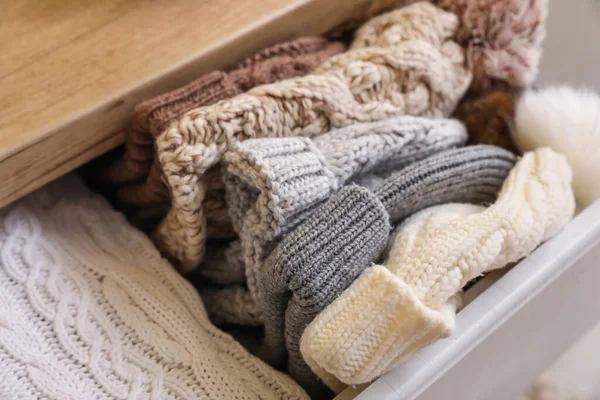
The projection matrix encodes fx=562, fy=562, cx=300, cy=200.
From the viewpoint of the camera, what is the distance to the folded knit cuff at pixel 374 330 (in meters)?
0.42

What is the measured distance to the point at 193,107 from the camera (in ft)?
1.72

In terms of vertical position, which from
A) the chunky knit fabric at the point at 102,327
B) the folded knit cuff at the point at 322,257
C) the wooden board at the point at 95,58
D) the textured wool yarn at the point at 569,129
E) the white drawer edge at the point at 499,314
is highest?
the wooden board at the point at 95,58

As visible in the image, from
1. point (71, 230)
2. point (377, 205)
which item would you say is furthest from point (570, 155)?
point (71, 230)

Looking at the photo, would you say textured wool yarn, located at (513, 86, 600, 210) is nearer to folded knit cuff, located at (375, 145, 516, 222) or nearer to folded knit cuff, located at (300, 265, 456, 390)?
folded knit cuff, located at (375, 145, 516, 222)

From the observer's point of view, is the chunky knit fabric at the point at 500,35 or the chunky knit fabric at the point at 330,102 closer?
the chunky knit fabric at the point at 330,102

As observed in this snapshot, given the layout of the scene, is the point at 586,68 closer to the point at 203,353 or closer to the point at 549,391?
the point at 549,391

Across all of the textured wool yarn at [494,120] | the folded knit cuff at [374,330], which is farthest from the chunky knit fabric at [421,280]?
the textured wool yarn at [494,120]

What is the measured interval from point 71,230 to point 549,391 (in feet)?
2.73

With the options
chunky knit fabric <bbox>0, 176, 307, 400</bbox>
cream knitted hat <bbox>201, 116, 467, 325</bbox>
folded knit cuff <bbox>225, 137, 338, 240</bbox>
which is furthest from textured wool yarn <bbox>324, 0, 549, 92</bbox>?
chunky knit fabric <bbox>0, 176, 307, 400</bbox>

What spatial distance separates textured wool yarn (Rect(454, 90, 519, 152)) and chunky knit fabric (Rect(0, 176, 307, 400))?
1.16 ft

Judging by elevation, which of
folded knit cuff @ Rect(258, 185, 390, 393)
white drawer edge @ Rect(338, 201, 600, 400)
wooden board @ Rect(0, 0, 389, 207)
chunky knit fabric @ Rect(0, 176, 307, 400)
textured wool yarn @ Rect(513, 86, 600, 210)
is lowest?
chunky knit fabric @ Rect(0, 176, 307, 400)

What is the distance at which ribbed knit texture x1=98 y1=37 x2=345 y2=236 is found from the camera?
52 cm

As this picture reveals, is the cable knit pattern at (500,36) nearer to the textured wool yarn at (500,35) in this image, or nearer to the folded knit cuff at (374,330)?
the textured wool yarn at (500,35)

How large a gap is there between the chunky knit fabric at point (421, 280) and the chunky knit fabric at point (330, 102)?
0.14 metres
